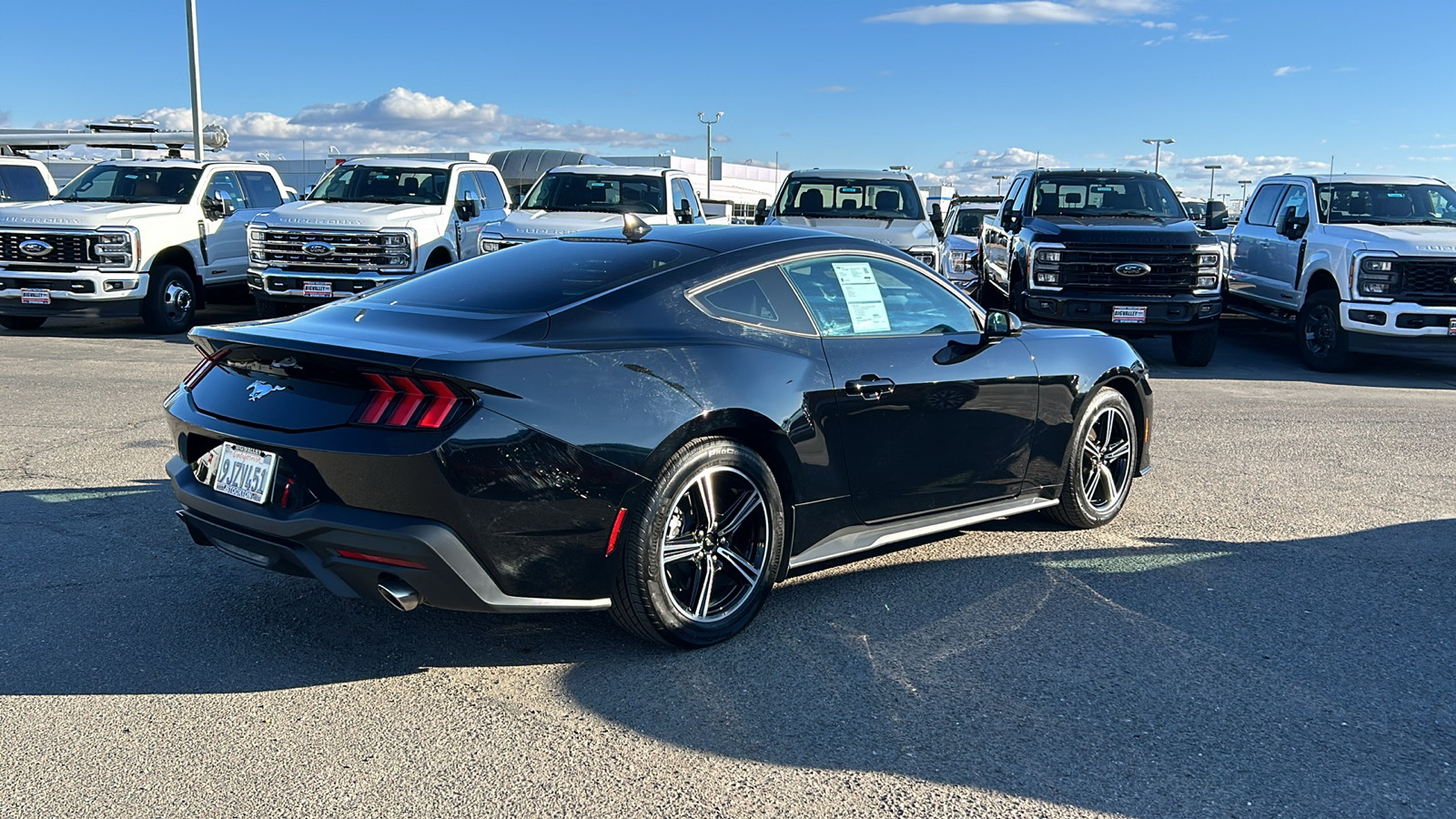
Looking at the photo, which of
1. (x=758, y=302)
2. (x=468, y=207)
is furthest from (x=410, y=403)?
(x=468, y=207)

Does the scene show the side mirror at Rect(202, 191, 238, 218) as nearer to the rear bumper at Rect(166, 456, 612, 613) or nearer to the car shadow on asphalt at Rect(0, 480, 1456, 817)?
the car shadow on asphalt at Rect(0, 480, 1456, 817)

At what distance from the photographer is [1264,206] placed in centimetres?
1578

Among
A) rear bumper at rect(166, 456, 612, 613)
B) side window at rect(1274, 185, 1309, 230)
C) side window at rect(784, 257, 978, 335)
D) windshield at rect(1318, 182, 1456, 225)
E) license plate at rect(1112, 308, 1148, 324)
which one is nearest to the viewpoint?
rear bumper at rect(166, 456, 612, 613)

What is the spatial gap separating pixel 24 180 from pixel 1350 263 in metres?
18.0

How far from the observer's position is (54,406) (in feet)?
29.8

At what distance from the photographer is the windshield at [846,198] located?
15.1 meters

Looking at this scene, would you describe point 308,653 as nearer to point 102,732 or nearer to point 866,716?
point 102,732

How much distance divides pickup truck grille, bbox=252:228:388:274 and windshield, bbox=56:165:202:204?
217cm

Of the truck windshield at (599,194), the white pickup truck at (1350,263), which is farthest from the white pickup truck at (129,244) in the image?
the white pickup truck at (1350,263)

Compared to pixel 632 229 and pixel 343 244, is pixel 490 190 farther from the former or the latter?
pixel 632 229

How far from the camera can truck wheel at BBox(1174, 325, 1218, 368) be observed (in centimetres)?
1359

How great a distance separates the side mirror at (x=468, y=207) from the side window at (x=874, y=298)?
11281 millimetres

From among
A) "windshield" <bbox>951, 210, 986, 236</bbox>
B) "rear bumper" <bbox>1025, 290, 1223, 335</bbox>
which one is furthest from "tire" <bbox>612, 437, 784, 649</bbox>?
"windshield" <bbox>951, 210, 986, 236</bbox>

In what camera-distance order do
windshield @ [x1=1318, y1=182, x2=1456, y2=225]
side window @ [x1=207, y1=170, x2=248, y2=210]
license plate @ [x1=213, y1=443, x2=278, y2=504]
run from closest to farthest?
license plate @ [x1=213, y1=443, x2=278, y2=504] → windshield @ [x1=1318, y1=182, x2=1456, y2=225] → side window @ [x1=207, y1=170, x2=248, y2=210]
